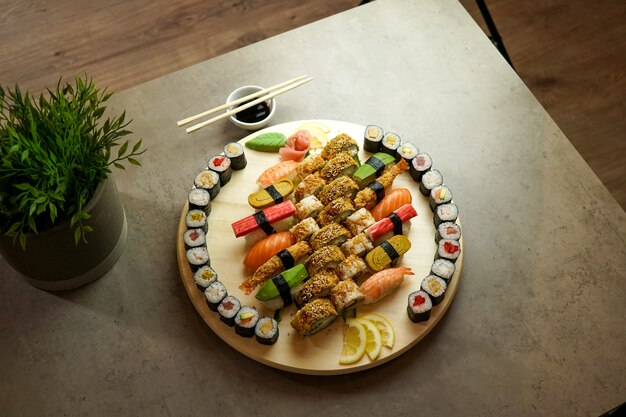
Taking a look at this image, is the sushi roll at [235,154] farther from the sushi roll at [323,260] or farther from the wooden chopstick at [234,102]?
the sushi roll at [323,260]

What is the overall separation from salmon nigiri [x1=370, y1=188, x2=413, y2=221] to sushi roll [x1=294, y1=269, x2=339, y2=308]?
37 centimetres

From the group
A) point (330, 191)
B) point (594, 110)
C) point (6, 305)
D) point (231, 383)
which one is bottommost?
point (594, 110)

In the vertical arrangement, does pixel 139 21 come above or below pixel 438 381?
above

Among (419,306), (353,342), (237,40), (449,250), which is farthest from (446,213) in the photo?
(237,40)

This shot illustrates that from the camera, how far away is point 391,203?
264 cm

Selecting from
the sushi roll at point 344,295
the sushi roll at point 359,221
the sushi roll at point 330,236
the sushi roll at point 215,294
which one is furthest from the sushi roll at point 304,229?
the sushi roll at point 215,294

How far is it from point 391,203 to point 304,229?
1.23ft

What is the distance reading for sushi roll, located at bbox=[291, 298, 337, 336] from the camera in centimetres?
234

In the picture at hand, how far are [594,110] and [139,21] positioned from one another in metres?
2.94

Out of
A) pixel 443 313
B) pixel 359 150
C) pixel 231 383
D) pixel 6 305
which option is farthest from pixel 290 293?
pixel 6 305

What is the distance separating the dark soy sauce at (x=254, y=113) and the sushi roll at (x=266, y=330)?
1.04m

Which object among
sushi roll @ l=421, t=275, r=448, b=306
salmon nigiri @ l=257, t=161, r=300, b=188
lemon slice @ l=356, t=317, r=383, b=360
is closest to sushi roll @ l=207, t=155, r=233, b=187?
salmon nigiri @ l=257, t=161, r=300, b=188

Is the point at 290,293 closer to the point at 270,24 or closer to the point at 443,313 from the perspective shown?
the point at 443,313

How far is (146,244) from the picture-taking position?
2746 mm
